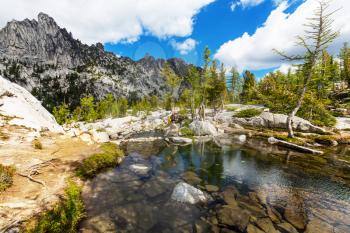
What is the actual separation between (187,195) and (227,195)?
2.97m

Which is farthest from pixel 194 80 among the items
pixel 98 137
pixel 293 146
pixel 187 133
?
pixel 293 146

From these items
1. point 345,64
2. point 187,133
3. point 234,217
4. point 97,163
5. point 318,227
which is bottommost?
point 318,227

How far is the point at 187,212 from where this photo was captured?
419 inches

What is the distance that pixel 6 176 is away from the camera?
10.8 m

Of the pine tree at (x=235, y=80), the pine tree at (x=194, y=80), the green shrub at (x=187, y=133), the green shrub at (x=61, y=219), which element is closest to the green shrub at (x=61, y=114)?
the green shrub at (x=187, y=133)

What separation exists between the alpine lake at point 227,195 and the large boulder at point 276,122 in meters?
15.6

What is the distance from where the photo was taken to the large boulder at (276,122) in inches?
1438

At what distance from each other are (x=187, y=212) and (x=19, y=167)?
38.3 feet

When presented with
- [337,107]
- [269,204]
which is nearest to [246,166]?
[269,204]

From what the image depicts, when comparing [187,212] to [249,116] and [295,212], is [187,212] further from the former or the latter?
[249,116]

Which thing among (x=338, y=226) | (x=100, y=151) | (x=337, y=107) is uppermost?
(x=337, y=107)

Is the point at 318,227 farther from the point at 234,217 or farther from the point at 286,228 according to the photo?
the point at 234,217

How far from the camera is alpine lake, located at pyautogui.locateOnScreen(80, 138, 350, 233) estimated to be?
9.54 metres

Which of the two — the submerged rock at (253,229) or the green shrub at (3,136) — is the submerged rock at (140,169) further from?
the green shrub at (3,136)
